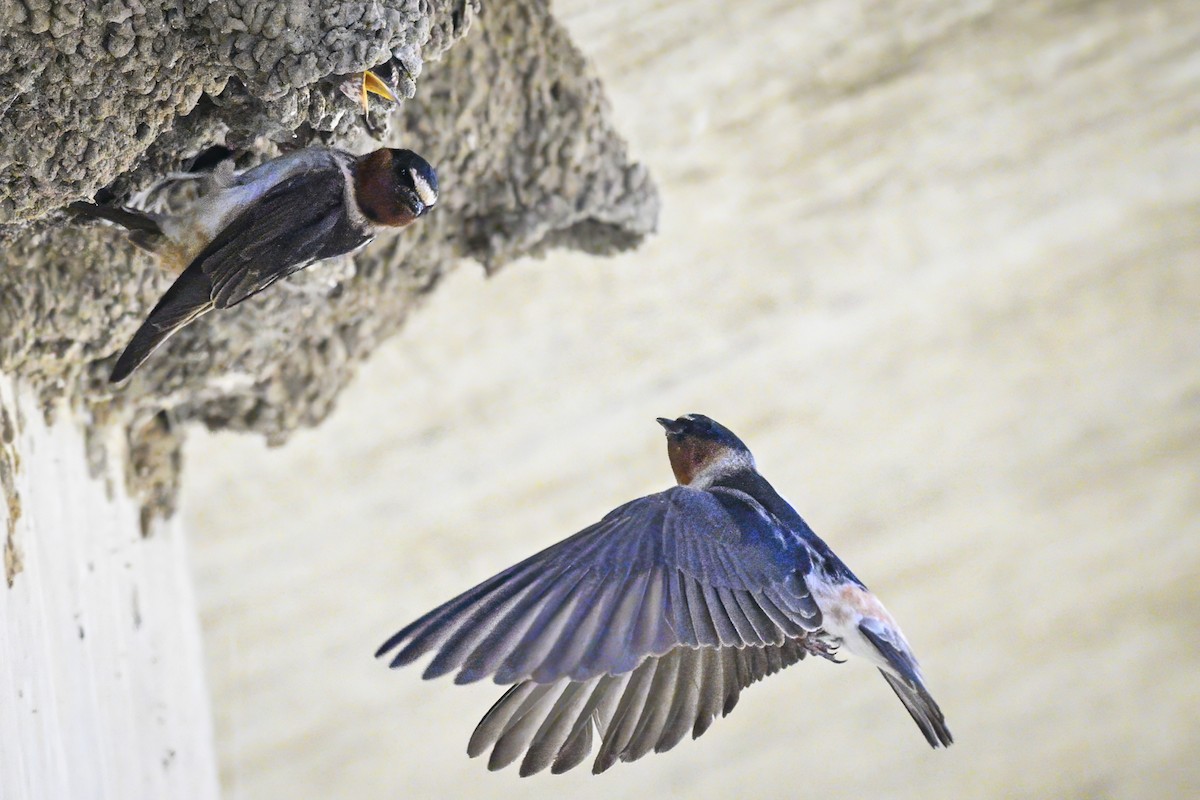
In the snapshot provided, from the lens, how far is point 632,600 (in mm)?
2180

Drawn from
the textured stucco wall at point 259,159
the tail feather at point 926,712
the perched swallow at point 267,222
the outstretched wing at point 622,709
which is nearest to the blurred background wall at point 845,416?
the textured stucco wall at point 259,159

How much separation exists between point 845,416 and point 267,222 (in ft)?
10.2

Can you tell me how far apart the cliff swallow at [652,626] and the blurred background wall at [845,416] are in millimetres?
2048

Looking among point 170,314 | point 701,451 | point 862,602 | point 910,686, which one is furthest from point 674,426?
point 170,314

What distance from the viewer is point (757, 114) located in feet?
14.8

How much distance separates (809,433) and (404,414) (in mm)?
1168

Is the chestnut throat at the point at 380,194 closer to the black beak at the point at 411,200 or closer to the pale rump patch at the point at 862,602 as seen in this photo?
the black beak at the point at 411,200

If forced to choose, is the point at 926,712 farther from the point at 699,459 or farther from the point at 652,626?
the point at 699,459

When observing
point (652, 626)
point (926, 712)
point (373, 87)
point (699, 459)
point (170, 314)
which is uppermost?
point (373, 87)

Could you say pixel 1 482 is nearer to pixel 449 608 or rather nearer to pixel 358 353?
pixel 449 608

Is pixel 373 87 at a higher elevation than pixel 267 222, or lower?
higher

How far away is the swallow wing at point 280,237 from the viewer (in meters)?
2.26

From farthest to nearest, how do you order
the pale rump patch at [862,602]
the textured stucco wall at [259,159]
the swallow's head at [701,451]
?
the swallow's head at [701,451], the pale rump patch at [862,602], the textured stucco wall at [259,159]

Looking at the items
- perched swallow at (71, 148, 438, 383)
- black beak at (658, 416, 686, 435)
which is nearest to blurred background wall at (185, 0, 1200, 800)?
black beak at (658, 416, 686, 435)
